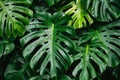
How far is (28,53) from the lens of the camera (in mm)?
2236

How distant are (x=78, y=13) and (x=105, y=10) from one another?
21 centimetres

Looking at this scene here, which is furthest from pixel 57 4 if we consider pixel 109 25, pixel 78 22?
pixel 109 25

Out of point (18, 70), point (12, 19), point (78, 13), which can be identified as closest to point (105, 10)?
point (78, 13)

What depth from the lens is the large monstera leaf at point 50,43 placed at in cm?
219

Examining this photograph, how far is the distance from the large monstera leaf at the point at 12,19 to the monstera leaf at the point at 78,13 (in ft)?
1.06

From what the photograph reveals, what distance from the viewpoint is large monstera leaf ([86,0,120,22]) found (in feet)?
7.84

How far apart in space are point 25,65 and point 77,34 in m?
0.47

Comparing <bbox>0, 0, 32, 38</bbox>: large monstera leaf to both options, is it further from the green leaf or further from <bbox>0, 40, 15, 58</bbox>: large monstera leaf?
the green leaf

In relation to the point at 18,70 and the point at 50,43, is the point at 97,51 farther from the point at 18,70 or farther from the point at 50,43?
the point at 18,70

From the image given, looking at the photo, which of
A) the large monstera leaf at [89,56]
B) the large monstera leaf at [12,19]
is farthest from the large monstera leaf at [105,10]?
the large monstera leaf at [12,19]

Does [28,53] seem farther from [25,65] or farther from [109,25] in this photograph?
[109,25]

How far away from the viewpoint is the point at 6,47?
238cm

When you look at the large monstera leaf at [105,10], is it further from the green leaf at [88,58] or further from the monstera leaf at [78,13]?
the green leaf at [88,58]

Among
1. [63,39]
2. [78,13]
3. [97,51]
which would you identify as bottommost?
[97,51]
